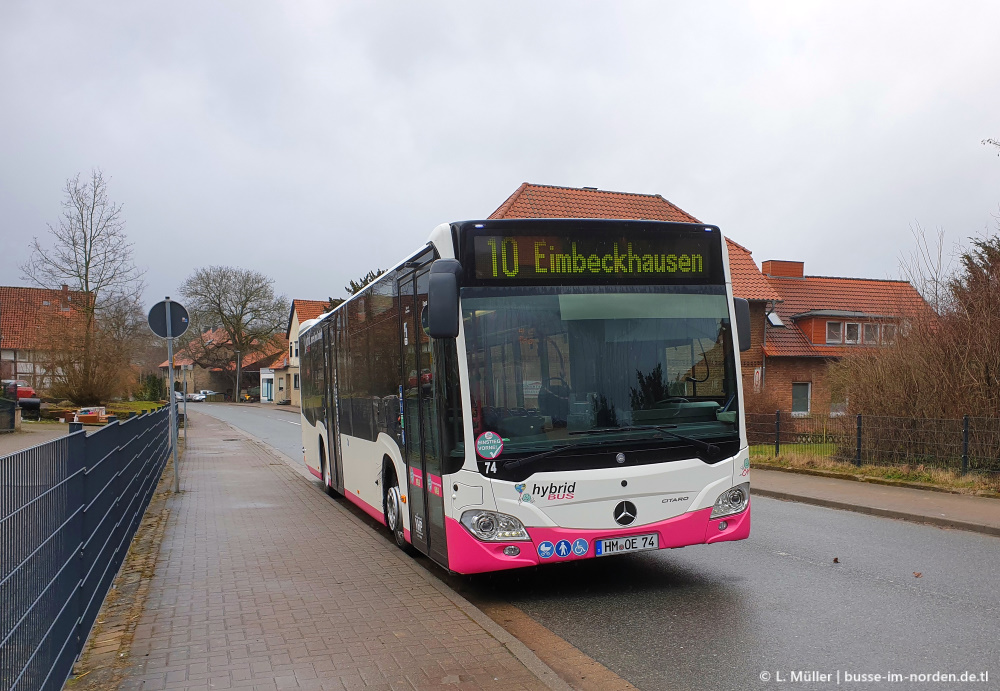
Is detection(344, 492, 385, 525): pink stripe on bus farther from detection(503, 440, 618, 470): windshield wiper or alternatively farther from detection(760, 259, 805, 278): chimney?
detection(760, 259, 805, 278): chimney

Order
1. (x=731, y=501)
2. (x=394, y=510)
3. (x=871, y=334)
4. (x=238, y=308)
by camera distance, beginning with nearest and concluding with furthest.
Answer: (x=731, y=501) < (x=394, y=510) < (x=871, y=334) < (x=238, y=308)

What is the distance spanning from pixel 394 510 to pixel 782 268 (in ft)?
116

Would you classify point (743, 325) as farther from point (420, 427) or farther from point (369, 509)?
point (369, 509)

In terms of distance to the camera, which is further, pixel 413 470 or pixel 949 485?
pixel 949 485

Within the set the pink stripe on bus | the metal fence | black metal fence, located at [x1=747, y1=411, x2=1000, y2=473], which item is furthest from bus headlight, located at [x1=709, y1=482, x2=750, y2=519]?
the metal fence

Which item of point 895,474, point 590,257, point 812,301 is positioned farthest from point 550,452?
point 812,301

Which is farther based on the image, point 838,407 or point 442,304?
point 838,407

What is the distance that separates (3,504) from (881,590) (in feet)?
20.3

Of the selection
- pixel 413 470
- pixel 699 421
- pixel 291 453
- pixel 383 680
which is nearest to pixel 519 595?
pixel 413 470

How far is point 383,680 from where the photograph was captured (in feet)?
15.3

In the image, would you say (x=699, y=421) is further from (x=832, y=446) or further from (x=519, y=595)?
(x=832, y=446)

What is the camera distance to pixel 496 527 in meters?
6.27

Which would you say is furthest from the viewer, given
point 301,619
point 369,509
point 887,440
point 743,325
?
point 887,440

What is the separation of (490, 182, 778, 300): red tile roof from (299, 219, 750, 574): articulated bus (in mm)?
24979
